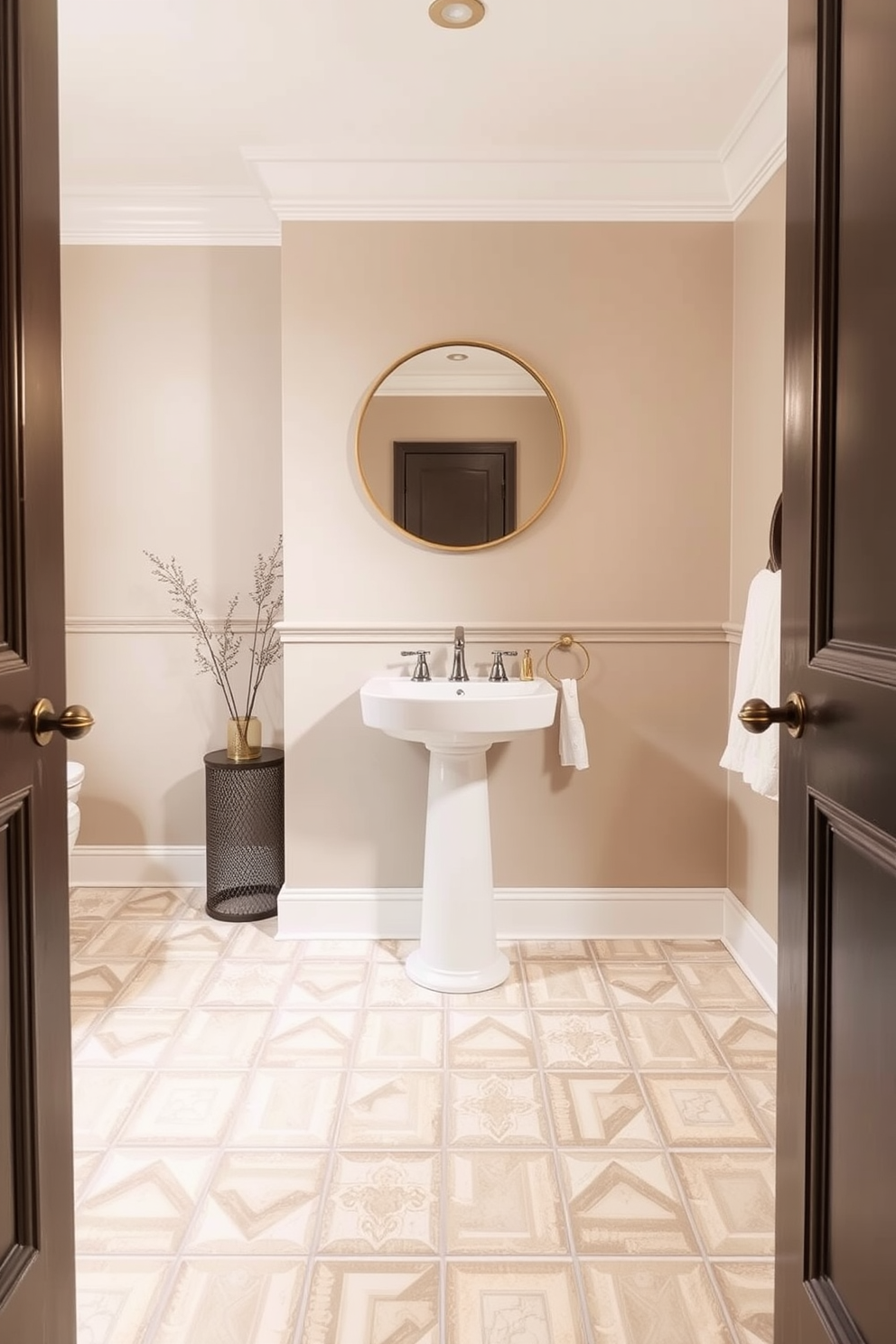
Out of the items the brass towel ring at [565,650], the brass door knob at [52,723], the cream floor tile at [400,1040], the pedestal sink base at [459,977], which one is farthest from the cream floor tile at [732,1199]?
the brass towel ring at [565,650]

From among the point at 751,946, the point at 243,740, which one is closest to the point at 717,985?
the point at 751,946

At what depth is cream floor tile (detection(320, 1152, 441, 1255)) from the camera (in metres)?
1.66

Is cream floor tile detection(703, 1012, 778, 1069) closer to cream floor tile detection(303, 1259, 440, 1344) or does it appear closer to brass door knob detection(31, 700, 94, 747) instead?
cream floor tile detection(303, 1259, 440, 1344)

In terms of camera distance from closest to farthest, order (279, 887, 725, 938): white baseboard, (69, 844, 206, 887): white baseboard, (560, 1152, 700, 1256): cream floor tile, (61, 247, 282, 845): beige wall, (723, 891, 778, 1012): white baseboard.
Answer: (560, 1152, 700, 1256): cream floor tile, (723, 891, 778, 1012): white baseboard, (279, 887, 725, 938): white baseboard, (61, 247, 282, 845): beige wall, (69, 844, 206, 887): white baseboard

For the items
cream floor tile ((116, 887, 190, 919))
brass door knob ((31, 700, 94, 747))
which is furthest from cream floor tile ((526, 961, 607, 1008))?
brass door knob ((31, 700, 94, 747))

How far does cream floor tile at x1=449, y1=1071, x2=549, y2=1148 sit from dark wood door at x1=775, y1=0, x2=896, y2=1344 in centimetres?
90

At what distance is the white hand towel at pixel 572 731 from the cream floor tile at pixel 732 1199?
124 centimetres

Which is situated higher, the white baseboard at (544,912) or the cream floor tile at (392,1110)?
the white baseboard at (544,912)

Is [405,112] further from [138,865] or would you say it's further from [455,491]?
[138,865]

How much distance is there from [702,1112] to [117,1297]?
3.96 ft

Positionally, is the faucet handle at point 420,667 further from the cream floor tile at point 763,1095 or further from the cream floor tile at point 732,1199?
the cream floor tile at point 732,1199

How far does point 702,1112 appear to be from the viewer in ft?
6.83

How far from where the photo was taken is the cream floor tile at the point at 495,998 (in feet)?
8.68

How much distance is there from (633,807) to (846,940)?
Answer: 83.1 inches
